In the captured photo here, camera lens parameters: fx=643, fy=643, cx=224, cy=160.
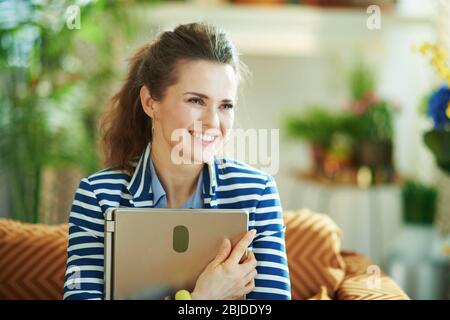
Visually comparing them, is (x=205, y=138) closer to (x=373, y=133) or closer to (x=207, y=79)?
(x=207, y=79)

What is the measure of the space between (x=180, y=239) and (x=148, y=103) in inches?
11.3

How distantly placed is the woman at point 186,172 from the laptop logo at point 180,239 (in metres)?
0.06

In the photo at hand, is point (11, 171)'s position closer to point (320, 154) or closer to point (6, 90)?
point (6, 90)

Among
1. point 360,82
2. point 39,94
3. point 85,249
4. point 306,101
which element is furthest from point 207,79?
point 306,101

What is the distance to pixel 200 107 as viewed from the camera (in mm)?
1080

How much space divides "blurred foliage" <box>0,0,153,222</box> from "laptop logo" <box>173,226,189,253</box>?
1188mm

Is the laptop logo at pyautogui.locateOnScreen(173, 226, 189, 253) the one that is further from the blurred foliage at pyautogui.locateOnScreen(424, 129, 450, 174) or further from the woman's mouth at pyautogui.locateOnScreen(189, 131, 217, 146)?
the blurred foliage at pyautogui.locateOnScreen(424, 129, 450, 174)

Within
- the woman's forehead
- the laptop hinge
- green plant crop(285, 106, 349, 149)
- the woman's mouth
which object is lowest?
the laptop hinge

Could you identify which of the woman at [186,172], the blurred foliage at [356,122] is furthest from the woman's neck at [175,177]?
the blurred foliage at [356,122]

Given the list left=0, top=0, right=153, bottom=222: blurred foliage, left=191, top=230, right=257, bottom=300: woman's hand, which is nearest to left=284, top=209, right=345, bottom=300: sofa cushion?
left=191, top=230, right=257, bottom=300: woman's hand

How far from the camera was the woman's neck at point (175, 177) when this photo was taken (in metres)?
1.19

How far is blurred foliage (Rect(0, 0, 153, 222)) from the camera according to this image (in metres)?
2.13

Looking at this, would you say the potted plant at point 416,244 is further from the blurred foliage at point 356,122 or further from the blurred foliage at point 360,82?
the blurred foliage at point 360,82
